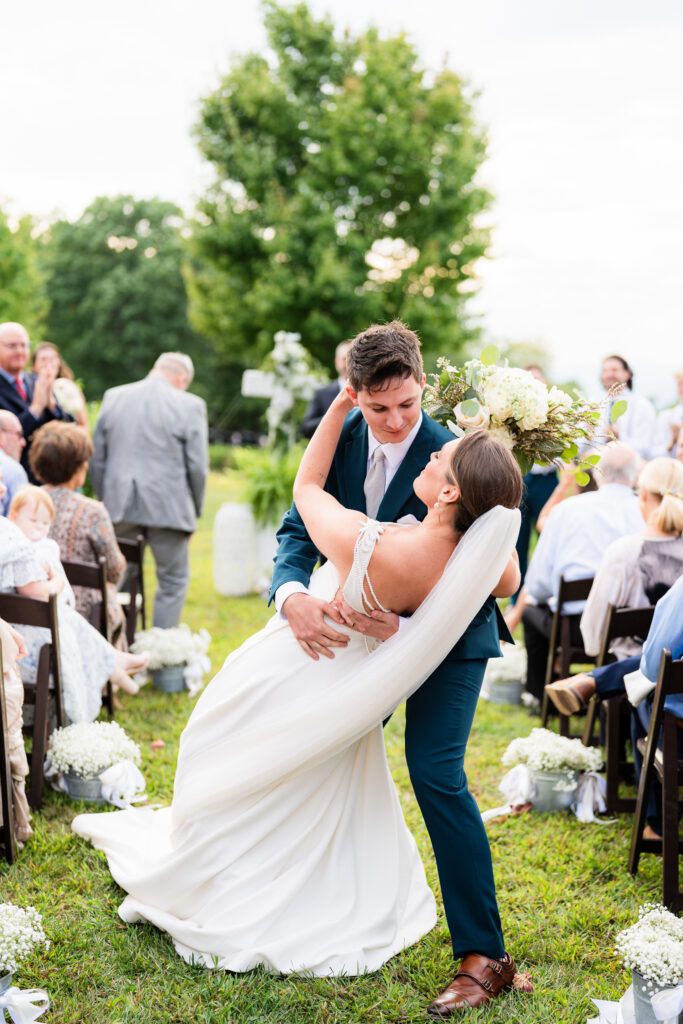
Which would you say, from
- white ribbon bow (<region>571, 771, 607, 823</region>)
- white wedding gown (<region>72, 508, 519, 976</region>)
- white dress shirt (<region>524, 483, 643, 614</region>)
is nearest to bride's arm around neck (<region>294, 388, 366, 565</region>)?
white wedding gown (<region>72, 508, 519, 976</region>)

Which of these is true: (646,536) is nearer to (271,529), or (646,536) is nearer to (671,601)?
Result: (671,601)

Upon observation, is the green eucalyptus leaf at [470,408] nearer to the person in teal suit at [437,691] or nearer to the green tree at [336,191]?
the person in teal suit at [437,691]

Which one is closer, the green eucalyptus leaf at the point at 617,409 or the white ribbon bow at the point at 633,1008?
the white ribbon bow at the point at 633,1008

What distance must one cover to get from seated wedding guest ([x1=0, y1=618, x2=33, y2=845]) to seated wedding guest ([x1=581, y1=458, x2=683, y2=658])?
294 cm

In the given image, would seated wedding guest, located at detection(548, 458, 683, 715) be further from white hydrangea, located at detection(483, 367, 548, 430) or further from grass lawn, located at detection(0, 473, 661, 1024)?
white hydrangea, located at detection(483, 367, 548, 430)

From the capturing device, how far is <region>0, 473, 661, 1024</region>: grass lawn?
9.50 feet

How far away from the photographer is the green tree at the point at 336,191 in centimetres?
2178

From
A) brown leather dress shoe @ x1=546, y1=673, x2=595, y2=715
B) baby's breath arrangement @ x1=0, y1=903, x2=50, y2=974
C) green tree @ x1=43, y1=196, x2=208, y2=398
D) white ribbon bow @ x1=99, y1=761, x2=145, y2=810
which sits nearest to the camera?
baby's breath arrangement @ x1=0, y1=903, x2=50, y2=974

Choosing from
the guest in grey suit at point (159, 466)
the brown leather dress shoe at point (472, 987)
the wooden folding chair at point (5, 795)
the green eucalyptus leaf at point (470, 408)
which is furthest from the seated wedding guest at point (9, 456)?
the brown leather dress shoe at point (472, 987)

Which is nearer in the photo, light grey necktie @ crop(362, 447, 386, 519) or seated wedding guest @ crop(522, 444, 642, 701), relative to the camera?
light grey necktie @ crop(362, 447, 386, 519)

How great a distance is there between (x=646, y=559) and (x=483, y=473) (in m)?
2.36

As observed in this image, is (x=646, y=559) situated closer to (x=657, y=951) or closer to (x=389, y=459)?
(x=389, y=459)

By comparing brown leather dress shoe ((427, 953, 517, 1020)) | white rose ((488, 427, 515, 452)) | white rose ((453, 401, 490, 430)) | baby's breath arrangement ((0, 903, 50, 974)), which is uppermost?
white rose ((453, 401, 490, 430))

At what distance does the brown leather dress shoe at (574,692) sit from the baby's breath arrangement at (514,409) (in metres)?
1.66
